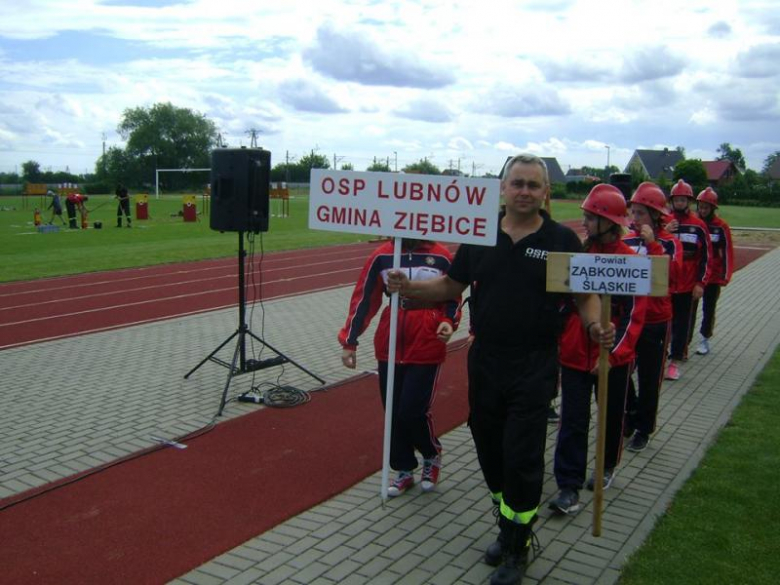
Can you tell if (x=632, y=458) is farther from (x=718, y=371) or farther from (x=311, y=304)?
(x=311, y=304)

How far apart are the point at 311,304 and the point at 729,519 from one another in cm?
949

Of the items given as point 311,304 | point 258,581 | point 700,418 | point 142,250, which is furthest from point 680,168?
point 258,581

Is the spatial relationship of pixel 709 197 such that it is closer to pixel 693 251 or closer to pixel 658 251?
pixel 693 251

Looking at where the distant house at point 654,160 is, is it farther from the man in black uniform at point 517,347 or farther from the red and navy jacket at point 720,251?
the man in black uniform at point 517,347

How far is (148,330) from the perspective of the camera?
36.4 feet

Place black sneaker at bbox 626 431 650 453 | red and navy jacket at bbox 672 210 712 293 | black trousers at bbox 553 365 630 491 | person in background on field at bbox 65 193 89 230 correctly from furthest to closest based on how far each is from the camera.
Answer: person in background on field at bbox 65 193 89 230, red and navy jacket at bbox 672 210 712 293, black sneaker at bbox 626 431 650 453, black trousers at bbox 553 365 630 491

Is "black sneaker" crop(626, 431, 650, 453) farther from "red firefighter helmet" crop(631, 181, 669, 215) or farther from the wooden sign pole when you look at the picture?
the wooden sign pole

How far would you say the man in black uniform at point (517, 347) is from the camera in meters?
3.93

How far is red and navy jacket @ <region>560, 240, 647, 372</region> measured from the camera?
15.8 feet

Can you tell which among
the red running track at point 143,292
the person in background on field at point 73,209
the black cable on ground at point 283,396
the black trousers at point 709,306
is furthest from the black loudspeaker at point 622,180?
the person in background on field at point 73,209

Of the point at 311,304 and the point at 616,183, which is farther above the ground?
the point at 616,183

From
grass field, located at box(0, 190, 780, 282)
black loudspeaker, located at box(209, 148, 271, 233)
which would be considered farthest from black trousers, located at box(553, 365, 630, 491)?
grass field, located at box(0, 190, 780, 282)

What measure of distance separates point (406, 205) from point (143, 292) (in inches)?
446

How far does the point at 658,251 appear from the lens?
18.3ft
